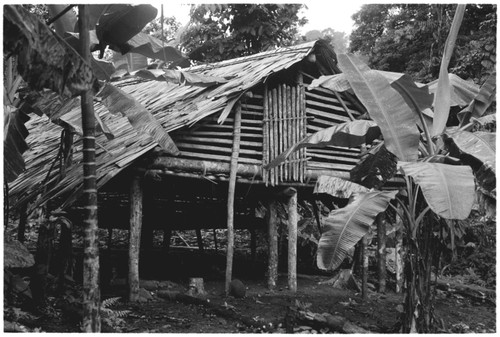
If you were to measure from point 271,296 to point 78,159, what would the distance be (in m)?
3.53

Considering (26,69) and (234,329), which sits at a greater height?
(26,69)

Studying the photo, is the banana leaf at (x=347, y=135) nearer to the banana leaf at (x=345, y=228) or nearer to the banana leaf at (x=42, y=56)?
the banana leaf at (x=345, y=228)

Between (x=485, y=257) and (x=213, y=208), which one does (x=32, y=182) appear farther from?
(x=485, y=257)

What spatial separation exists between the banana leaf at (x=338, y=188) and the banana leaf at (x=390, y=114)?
1.93 feet

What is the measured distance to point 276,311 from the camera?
708cm

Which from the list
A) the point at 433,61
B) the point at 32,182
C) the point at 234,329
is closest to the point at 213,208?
the point at 32,182

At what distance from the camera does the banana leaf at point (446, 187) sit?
4262 mm

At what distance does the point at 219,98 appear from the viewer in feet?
25.7

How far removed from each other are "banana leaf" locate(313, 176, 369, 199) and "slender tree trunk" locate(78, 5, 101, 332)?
7.76ft

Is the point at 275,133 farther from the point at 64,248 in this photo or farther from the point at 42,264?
the point at 42,264

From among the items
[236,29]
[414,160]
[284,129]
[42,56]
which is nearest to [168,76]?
[42,56]

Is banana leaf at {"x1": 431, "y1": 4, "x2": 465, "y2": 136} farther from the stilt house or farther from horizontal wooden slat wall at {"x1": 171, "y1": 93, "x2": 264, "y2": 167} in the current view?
horizontal wooden slat wall at {"x1": 171, "y1": 93, "x2": 264, "y2": 167}

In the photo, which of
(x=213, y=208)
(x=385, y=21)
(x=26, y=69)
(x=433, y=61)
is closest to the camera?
(x=26, y=69)

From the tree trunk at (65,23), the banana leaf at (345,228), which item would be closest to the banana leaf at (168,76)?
the tree trunk at (65,23)
